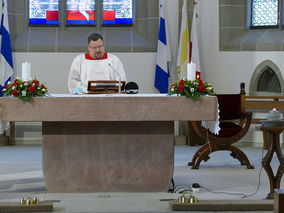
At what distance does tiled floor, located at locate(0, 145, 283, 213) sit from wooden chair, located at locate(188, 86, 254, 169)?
0.17 metres

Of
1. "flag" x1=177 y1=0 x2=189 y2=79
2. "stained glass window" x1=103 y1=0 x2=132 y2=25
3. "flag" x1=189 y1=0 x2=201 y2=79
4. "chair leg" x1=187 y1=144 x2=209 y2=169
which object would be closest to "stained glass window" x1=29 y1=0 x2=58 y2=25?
"stained glass window" x1=103 y1=0 x2=132 y2=25

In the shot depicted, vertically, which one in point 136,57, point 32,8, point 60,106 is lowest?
point 60,106

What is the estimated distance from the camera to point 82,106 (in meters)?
5.85

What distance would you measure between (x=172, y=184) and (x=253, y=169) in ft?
6.11

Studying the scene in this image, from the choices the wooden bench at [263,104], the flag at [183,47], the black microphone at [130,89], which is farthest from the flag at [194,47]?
the black microphone at [130,89]

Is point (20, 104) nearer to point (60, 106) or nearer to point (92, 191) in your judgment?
point (60, 106)

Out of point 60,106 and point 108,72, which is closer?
point 60,106

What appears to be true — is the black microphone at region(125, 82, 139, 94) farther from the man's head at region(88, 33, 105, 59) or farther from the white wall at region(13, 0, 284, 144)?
the white wall at region(13, 0, 284, 144)

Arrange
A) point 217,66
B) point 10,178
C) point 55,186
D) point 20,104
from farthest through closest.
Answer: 1. point 217,66
2. point 10,178
3. point 55,186
4. point 20,104

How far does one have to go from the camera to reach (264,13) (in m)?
11.5

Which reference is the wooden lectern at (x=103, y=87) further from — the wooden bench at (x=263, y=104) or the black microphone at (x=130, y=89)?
the wooden bench at (x=263, y=104)

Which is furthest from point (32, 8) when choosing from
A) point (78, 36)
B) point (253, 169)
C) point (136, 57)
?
point (253, 169)

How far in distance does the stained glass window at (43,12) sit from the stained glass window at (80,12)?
10.8 inches

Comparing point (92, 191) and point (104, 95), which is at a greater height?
point (104, 95)
